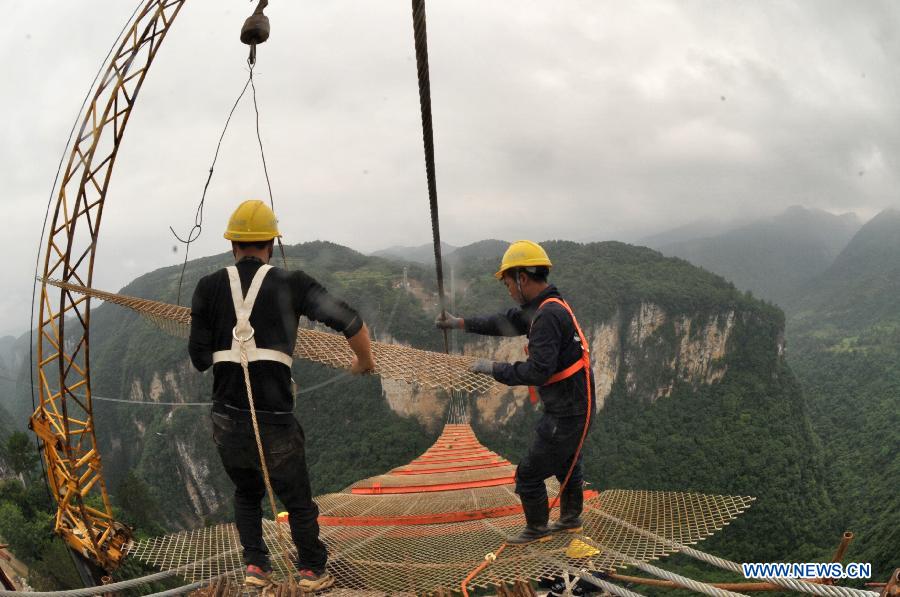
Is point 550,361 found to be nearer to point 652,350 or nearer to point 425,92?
point 425,92

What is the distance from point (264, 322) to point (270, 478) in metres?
0.75

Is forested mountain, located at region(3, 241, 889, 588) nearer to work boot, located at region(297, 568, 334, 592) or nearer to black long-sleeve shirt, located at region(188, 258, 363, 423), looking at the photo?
work boot, located at region(297, 568, 334, 592)

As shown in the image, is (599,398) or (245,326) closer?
(245,326)

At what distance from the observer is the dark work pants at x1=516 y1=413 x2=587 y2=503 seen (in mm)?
3270

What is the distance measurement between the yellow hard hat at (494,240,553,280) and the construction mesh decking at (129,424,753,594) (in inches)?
60.0

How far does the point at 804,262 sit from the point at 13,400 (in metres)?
212

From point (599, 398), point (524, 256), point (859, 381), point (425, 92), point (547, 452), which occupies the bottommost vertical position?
point (599, 398)

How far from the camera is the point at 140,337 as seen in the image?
78.8 m

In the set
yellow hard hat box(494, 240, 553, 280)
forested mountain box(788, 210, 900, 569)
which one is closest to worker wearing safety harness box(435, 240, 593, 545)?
yellow hard hat box(494, 240, 553, 280)

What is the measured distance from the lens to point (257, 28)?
436 cm

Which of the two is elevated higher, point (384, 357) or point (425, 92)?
point (425, 92)

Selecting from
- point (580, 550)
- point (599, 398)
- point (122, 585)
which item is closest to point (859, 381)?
point (599, 398)

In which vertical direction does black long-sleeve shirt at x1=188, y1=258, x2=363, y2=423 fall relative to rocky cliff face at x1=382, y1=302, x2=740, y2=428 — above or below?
above

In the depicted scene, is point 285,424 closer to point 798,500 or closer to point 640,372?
point 798,500
